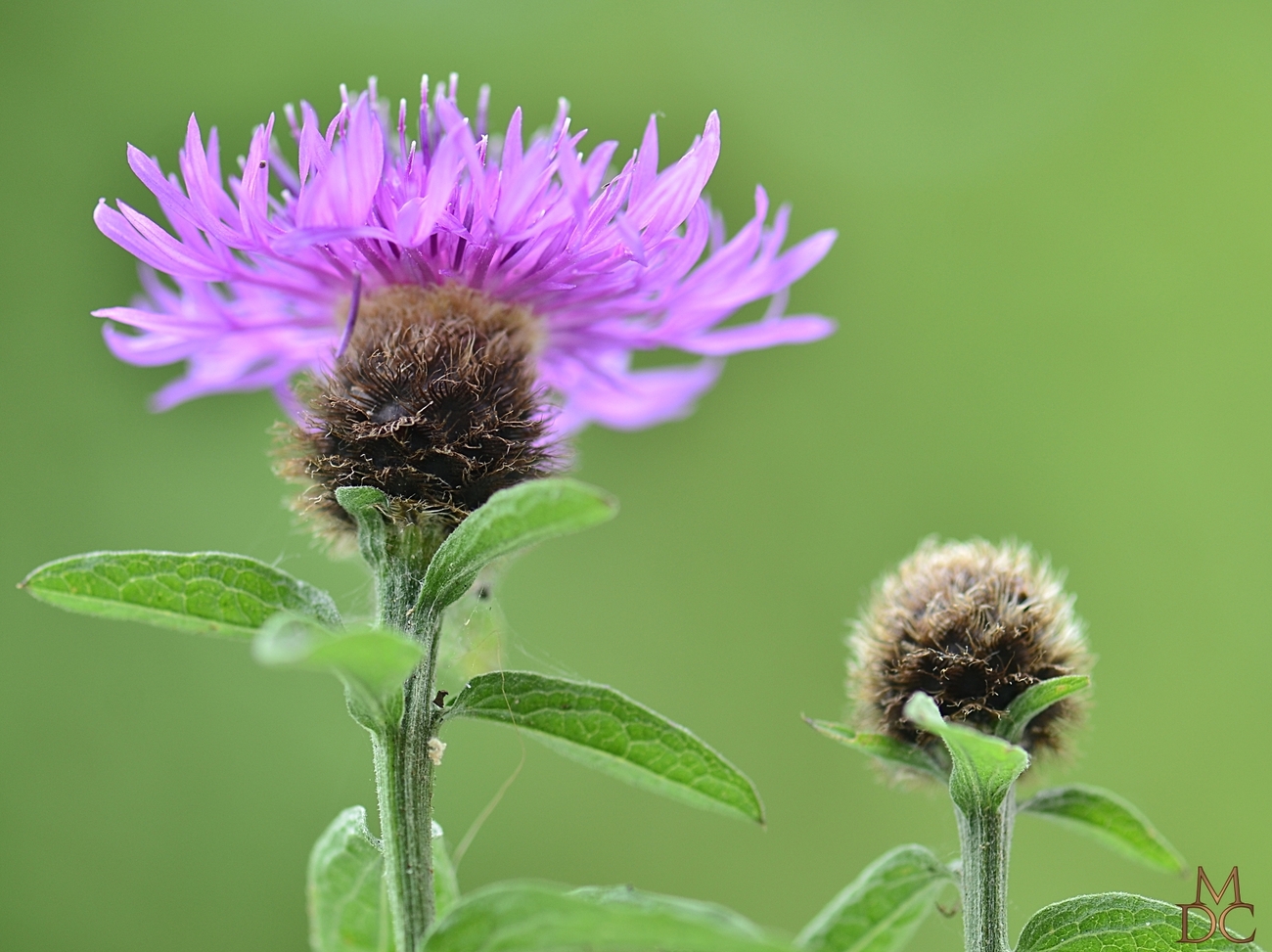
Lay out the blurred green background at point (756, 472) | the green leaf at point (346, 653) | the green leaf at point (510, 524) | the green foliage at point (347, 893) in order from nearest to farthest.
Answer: the green leaf at point (346, 653)
the green leaf at point (510, 524)
the green foliage at point (347, 893)
the blurred green background at point (756, 472)

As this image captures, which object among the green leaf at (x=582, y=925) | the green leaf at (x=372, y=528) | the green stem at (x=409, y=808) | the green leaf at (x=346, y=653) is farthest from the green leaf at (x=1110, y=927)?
the green leaf at (x=372, y=528)

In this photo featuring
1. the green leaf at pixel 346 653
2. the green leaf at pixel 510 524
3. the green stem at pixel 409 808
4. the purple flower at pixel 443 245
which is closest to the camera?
the green leaf at pixel 346 653

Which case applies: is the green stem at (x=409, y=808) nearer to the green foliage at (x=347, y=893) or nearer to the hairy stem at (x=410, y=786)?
the hairy stem at (x=410, y=786)

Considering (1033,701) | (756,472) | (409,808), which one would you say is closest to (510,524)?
(409,808)

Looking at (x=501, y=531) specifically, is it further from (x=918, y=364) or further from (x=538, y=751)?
(x=918, y=364)

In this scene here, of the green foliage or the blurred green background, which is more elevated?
the blurred green background

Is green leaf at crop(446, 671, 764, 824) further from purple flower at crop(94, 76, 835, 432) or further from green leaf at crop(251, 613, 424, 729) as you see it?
purple flower at crop(94, 76, 835, 432)

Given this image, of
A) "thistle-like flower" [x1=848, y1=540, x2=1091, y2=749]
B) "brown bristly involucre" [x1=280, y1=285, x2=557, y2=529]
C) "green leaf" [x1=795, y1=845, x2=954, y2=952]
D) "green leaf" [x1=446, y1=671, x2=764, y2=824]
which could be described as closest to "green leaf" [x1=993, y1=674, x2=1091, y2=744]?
"thistle-like flower" [x1=848, y1=540, x2=1091, y2=749]
